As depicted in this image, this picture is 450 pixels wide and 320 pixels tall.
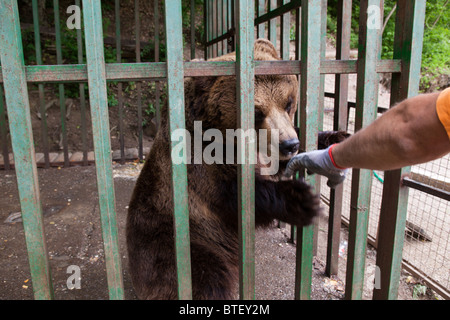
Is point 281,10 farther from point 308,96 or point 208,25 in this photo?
point 208,25

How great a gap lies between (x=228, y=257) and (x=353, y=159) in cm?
148

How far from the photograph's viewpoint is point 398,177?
1867 mm

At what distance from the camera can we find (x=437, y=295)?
11.9 ft

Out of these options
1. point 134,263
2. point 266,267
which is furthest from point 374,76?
point 266,267

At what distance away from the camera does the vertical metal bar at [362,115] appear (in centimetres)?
165

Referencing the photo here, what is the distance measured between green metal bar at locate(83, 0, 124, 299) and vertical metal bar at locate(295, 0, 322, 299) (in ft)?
2.85

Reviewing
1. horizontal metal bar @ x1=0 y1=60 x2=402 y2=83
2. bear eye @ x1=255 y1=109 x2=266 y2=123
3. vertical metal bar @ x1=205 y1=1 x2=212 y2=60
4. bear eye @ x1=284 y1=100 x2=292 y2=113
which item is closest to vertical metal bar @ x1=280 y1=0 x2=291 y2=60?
bear eye @ x1=284 y1=100 x2=292 y2=113

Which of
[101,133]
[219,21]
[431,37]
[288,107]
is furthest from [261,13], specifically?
[431,37]

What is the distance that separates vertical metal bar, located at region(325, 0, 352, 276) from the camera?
9.62ft

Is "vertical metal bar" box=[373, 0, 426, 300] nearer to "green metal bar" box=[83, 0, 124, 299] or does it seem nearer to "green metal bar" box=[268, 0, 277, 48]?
"green metal bar" box=[83, 0, 124, 299]

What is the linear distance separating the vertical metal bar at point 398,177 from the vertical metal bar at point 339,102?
3.63 feet

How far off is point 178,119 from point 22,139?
2.09 feet

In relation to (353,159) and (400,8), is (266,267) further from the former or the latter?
(400,8)

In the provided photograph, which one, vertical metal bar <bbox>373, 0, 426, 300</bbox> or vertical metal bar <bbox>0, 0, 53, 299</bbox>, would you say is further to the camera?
vertical metal bar <bbox>373, 0, 426, 300</bbox>
